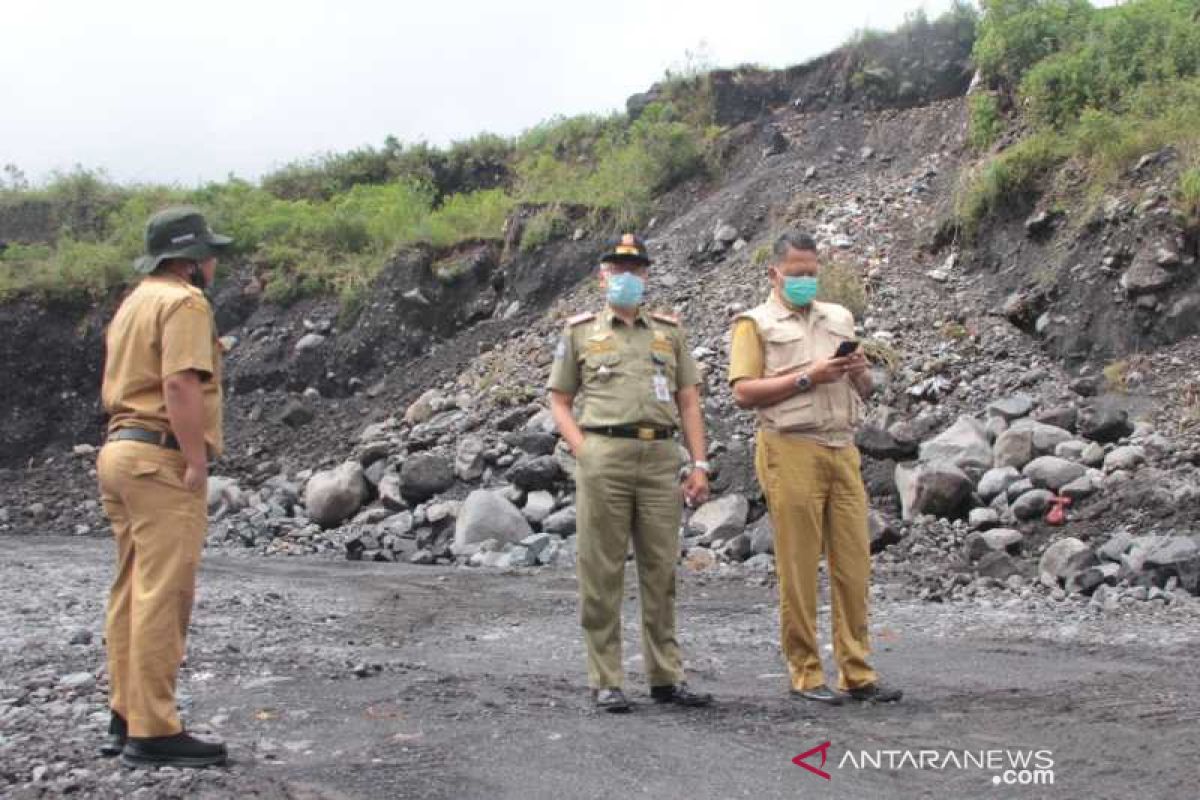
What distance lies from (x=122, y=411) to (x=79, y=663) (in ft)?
7.66

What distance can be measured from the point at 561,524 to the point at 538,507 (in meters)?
0.46

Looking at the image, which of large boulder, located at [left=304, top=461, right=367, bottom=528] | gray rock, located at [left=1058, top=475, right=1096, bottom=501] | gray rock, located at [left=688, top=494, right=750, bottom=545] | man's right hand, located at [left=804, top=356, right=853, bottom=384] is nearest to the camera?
man's right hand, located at [left=804, top=356, right=853, bottom=384]

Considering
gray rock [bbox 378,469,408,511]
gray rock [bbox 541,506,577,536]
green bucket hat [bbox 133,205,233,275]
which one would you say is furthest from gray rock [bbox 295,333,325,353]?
green bucket hat [bbox 133,205,233,275]

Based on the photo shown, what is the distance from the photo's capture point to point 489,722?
4.60m

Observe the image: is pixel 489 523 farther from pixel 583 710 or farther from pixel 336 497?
pixel 583 710

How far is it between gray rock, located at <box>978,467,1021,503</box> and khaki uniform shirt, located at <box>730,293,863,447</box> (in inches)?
206

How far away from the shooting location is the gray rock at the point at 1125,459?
970cm

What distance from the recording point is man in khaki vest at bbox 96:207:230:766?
12.8ft

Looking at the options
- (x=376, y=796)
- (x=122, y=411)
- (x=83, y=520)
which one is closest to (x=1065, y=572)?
(x=376, y=796)

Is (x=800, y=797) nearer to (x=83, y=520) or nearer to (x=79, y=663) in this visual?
(x=79, y=663)

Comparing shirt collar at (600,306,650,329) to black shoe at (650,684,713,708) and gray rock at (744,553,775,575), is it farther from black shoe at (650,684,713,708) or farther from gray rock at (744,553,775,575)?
gray rock at (744,553,775,575)

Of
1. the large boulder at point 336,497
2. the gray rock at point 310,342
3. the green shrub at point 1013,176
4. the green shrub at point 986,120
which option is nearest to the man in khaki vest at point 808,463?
the large boulder at point 336,497

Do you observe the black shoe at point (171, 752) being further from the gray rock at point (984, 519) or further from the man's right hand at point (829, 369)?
the gray rock at point (984, 519)

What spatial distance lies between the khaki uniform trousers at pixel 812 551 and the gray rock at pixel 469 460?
8.61m
